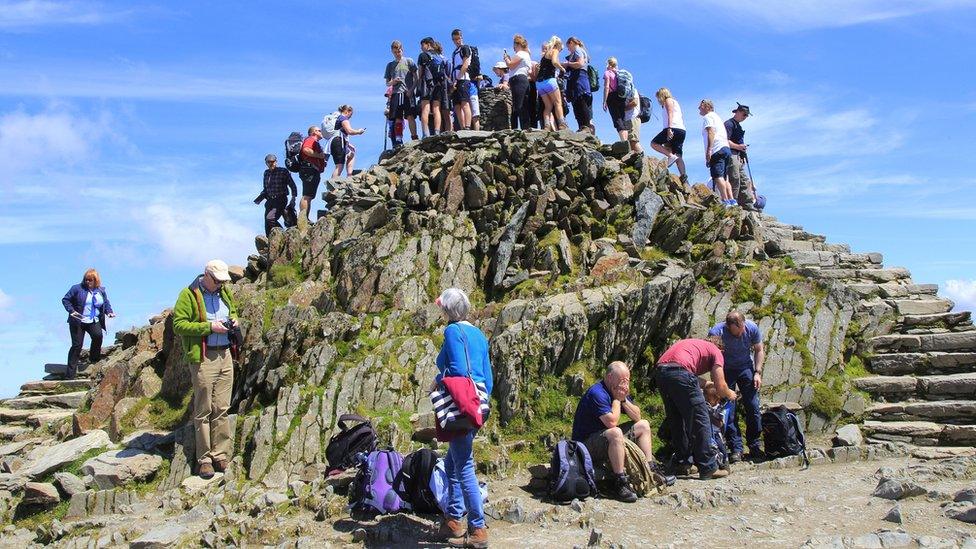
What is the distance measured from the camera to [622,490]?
10977mm

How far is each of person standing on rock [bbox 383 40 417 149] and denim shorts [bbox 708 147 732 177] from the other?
377 inches

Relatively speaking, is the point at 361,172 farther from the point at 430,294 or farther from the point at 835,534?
the point at 835,534

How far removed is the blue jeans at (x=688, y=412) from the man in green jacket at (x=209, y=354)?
729 centimetres

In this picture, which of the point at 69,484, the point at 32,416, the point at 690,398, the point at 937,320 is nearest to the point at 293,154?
the point at 32,416

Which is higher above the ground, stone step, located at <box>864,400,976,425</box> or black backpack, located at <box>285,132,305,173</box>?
black backpack, located at <box>285,132,305,173</box>

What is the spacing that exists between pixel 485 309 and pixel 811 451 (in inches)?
271

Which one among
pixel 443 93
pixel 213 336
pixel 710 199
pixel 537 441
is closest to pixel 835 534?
pixel 537 441

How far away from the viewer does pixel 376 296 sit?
58.2 feet

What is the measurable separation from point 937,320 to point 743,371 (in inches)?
268

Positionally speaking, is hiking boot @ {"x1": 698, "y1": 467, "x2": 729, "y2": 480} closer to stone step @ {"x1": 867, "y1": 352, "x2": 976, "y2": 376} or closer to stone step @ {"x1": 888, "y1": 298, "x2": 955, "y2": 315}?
stone step @ {"x1": 867, "y1": 352, "x2": 976, "y2": 376}

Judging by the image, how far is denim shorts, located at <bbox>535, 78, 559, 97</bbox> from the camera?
76.1 feet

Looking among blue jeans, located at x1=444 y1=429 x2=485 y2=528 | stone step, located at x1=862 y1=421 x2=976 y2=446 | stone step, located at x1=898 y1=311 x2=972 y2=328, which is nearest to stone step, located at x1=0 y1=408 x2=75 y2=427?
blue jeans, located at x1=444 y1=429 x2=485 y2=528

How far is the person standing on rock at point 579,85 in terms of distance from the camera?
2309 centimetres

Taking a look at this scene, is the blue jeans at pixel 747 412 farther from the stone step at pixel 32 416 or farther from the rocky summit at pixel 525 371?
the stone step at pixel 32 416
